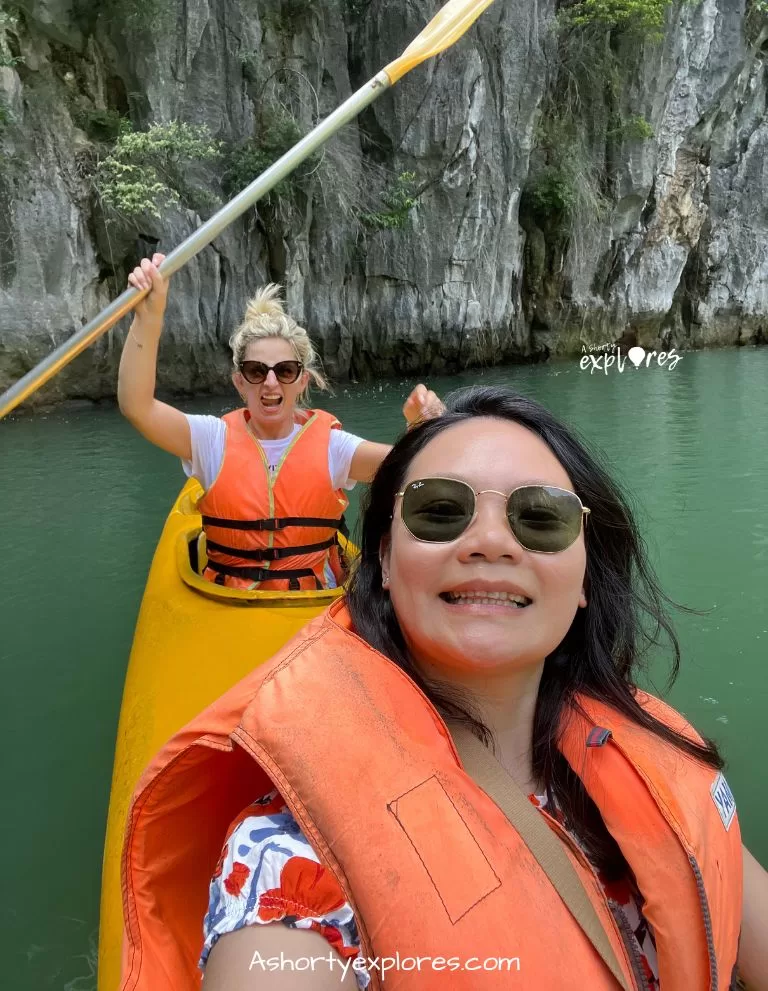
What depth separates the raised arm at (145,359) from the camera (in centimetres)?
209

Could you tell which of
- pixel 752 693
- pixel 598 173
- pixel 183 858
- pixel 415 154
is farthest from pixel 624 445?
pixel 598 173

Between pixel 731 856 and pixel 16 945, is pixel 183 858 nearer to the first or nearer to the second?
pixel 731 856

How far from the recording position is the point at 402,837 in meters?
0.68

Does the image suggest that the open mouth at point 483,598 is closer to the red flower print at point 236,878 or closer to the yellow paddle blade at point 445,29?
the red flower print at point 236,878

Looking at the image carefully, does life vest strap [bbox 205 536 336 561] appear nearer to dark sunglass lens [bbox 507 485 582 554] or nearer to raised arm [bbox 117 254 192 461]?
raised arm [bbox 117 254 192 461]

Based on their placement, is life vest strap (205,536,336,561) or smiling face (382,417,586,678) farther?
life vest strap (205,536,336,561)

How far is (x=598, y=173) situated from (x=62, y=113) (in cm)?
1012

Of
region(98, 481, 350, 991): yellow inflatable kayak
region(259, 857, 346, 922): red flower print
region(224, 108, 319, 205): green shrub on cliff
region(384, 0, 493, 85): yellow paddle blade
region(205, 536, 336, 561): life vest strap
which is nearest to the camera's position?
region(259, 857, 346, 922): red flower print

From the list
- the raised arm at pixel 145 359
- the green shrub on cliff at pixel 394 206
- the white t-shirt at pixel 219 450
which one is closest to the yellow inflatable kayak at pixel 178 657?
the white t-shirt at pixel 219 450

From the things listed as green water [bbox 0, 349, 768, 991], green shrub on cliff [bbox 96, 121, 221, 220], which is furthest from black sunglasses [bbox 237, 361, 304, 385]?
green shrub on cliff [bbox 96, 121, 221, 220]

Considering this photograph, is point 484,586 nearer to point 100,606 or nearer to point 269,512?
point 269,512

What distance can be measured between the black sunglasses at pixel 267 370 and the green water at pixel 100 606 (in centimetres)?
125

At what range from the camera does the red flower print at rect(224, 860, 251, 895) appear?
634mm

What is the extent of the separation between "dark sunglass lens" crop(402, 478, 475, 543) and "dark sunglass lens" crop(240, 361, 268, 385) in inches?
62.9
